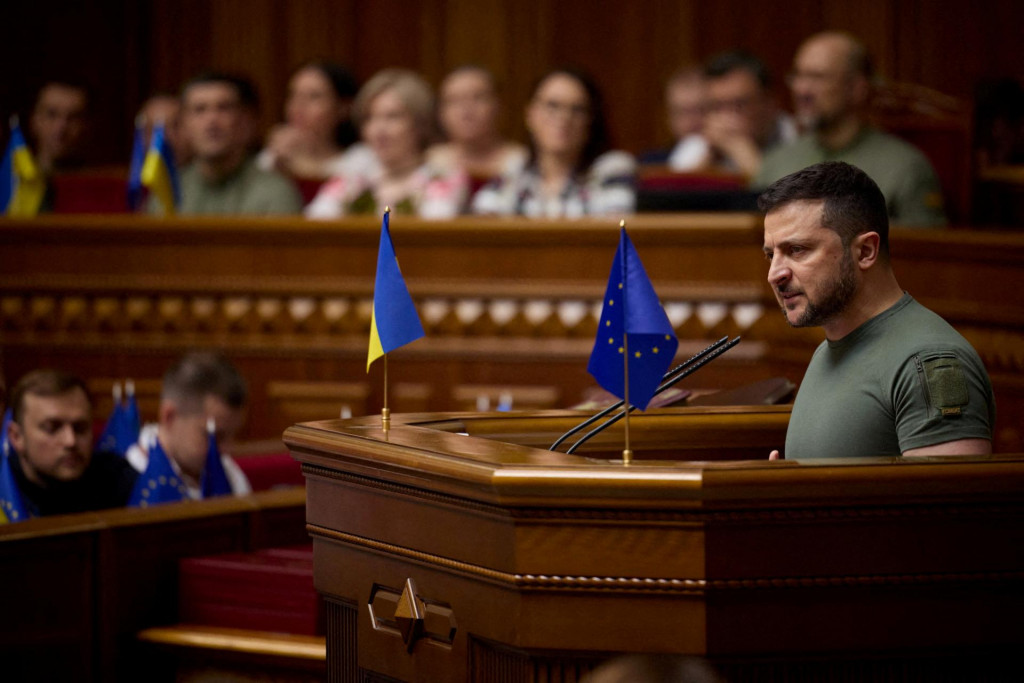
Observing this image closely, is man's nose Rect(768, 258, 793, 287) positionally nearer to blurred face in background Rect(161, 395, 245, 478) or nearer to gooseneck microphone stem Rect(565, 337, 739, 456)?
gooseneck microphone stem Rect(565, 337, 739, 456)

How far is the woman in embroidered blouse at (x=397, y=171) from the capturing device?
247 inches

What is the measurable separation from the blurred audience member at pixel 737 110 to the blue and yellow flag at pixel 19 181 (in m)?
3.08

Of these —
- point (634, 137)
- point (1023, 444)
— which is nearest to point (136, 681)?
point (1023, 444)

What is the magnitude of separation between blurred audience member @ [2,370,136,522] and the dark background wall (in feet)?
17.8

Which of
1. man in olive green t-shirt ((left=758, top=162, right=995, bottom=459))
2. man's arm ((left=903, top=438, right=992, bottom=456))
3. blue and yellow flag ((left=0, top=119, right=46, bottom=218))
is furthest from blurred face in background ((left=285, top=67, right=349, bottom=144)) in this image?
man's arm ((left=903, top=438, right=992, bottom=456))

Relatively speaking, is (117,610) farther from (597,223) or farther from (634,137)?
(634,137)

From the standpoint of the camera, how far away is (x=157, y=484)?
4.20 m

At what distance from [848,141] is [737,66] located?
1.35 m

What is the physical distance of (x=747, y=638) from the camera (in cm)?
214

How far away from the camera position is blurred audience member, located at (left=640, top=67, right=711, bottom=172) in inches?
289

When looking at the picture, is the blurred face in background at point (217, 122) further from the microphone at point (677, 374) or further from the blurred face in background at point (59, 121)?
the microphone at point (677, 374)

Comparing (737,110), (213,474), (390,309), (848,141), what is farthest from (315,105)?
(390,309)

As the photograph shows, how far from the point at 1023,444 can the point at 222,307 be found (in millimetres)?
3155

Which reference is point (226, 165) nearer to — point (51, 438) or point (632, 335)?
point (51, 438)
